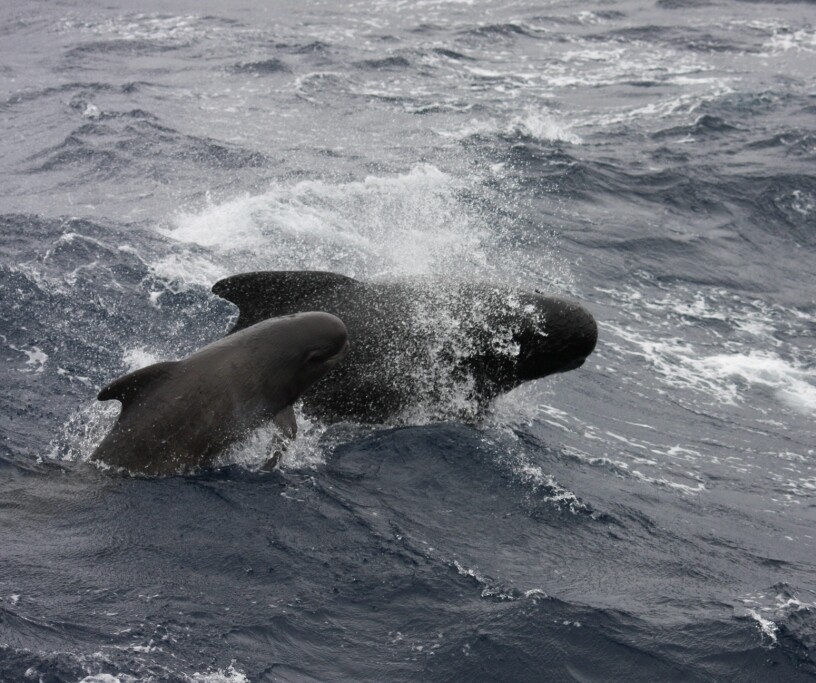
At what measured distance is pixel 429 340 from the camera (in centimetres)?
→ 1409

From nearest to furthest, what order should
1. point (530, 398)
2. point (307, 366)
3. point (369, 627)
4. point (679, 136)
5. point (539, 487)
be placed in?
point (369, 627)
point (307, 366)
point (539, 487)
point (530, 398)
point (679, 136)

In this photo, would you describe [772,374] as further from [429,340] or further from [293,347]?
[293,347]

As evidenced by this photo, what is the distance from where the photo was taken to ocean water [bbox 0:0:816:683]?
9969mm

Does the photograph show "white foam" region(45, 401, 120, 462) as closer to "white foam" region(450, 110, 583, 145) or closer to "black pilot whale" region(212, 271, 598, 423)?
"black pilot whale" region(212, 271, 598, 423)

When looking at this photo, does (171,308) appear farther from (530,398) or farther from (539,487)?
(539,487)

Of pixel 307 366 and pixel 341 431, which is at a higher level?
pixel 307 366

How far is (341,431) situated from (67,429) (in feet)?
11.3

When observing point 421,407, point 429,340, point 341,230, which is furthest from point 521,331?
point 341,230

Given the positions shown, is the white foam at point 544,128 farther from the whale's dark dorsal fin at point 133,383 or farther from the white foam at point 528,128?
the whale's dark dorsal fin at point 133,383

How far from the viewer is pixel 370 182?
976 inches

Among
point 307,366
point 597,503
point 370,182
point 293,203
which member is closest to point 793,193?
point 370,182

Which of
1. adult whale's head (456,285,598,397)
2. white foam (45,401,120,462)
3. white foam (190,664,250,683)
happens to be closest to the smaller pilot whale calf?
white foam (45,401,120,462)

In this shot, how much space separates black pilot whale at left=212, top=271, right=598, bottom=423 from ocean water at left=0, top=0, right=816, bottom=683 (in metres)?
0.38

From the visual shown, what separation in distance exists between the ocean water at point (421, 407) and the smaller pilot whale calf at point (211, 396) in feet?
0.95
